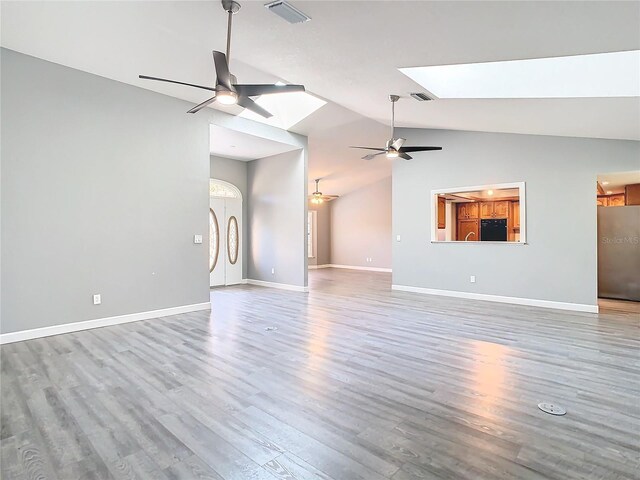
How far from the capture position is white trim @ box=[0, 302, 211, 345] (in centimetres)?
410

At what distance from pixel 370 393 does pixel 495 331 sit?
8.35 ft

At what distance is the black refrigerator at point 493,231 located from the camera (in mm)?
6864

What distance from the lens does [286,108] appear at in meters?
6.96

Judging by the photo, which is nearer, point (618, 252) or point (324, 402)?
point (324, 402)

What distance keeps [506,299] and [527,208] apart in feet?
5.46

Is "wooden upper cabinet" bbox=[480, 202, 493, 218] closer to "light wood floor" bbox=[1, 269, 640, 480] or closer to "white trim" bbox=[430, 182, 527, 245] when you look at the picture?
"white trim" bbox=[430, 182, 527, 245]

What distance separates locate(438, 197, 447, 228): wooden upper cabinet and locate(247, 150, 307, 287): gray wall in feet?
9.45

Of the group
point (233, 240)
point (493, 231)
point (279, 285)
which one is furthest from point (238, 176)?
point (493, 231)

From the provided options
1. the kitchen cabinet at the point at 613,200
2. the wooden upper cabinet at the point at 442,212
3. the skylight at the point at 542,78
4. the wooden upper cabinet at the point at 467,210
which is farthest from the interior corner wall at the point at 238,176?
the kitchen cabinet at the point at 613,200

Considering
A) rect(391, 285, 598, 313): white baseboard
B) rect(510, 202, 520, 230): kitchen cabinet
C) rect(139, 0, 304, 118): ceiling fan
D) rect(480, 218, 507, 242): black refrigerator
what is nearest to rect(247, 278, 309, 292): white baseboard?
rect(391, 285, 598, 313): white baseboard

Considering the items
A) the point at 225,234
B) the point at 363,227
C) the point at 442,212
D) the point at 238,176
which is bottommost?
the point at 225,234

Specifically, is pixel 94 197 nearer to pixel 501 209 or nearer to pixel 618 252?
pixel 501 209

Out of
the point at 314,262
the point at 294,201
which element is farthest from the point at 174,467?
the point at 314,262

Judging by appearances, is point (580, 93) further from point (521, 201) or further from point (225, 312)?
point (225, 312)
